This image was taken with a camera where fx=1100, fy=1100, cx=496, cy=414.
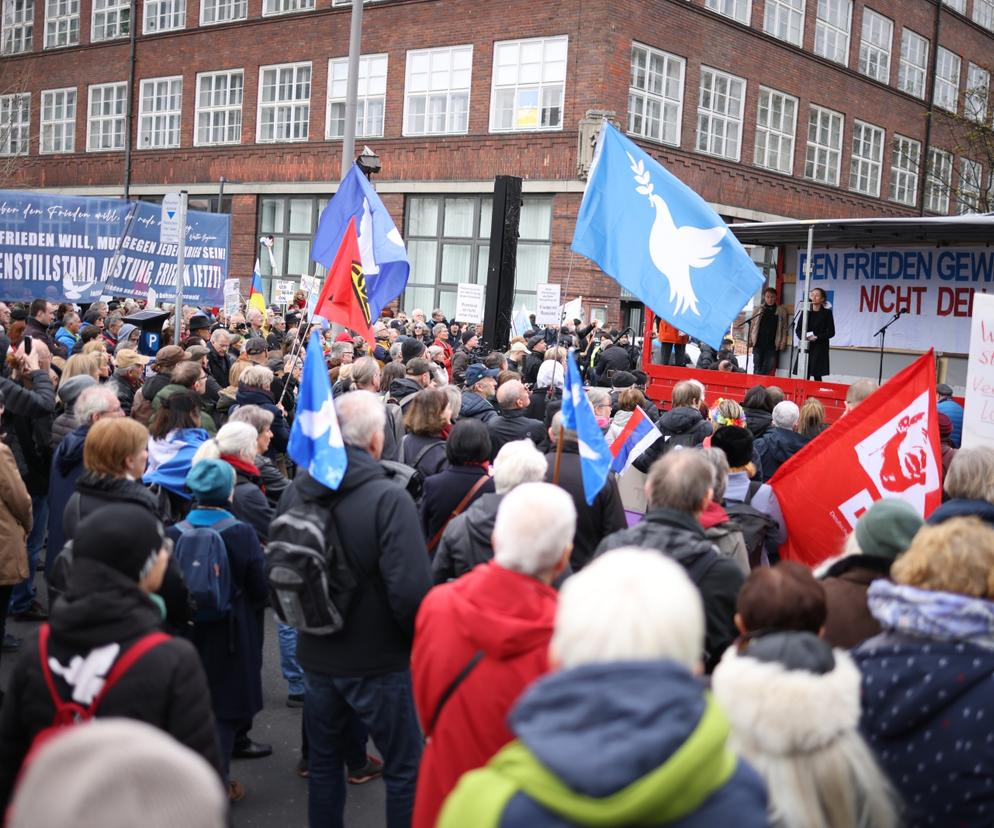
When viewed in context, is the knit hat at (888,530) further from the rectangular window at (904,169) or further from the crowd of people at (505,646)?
the rectangular window at (904,169)

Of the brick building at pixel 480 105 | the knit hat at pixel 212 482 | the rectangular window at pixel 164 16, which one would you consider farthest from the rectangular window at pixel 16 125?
the knit hat at pixel 212 482

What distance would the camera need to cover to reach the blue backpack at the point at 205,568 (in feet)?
15.4

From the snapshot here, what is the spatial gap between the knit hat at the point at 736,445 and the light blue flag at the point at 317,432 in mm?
2398

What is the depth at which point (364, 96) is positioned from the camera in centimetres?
2969

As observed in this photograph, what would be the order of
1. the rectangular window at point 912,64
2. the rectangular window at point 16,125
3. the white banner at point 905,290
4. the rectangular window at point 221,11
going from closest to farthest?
the white banner at point 905,290
the rectangular window at point 221,11
the rectangular window at point 912,64
the rectangular window at point 16,125

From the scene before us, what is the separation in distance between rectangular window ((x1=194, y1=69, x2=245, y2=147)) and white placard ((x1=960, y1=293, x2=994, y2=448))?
A: 29.0 meters

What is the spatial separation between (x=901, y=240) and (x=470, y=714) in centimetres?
1424

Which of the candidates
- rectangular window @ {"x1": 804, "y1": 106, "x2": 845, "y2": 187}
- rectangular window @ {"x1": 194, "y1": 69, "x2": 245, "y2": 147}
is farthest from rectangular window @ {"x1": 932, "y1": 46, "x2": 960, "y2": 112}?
rectangular window @ {"x1": 194, "y1": 69, "x2": 245, "y2": 147}

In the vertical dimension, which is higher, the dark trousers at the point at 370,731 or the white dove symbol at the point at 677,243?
the white dove symbol at the point at 677,243

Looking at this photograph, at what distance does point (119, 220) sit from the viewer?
13.2m

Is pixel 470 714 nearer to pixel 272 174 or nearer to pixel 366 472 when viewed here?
pixel 366 472

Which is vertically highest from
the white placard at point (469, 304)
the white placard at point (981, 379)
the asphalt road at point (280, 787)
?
the white placard at point (469, 304)

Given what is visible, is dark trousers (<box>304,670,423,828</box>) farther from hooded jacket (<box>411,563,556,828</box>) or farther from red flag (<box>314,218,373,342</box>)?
red flag (<box>314,218,373,342</box>)

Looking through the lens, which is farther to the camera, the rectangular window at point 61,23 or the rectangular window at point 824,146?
the rectangular window at point 61,23
